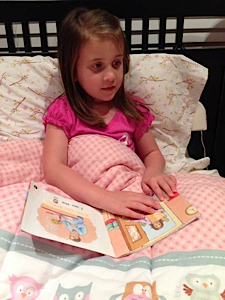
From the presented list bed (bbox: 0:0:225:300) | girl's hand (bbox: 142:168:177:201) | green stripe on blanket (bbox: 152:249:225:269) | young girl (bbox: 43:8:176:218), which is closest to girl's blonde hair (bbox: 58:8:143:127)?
young girl (bbox: 43:8:176:218)

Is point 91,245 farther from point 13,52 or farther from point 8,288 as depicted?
point 13,52

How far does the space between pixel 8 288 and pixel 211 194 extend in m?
0.55

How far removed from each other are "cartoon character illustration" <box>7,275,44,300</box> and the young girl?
0.28m

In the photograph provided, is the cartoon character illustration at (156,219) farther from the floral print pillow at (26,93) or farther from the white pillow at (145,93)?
the floral print pillow at (26,93)

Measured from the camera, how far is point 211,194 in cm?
91

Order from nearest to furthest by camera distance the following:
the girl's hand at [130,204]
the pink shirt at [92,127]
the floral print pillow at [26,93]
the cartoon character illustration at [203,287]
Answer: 1. the cartoon character illustration at [203,287]
2. the girl's hand at [130,204]
3. the pink shirt at [92,127]
4. the floral print pillow at [26,93]

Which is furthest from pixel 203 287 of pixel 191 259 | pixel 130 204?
pixel 130 204

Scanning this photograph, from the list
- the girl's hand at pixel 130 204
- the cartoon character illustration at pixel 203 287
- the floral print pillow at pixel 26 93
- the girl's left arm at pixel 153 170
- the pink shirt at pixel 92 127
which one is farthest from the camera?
the floral print pillow at pixel 26 93

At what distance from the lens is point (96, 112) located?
3.83ft

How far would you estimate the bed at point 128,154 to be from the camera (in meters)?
0.69

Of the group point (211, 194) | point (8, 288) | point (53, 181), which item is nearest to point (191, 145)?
point (211, 194)

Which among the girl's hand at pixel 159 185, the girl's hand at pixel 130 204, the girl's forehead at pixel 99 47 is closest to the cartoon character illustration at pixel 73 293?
the girl's hand at pixel 130 204

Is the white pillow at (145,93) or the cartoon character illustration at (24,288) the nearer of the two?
the cartoon character illustration at (24,288)

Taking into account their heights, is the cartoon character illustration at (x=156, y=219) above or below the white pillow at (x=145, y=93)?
below
